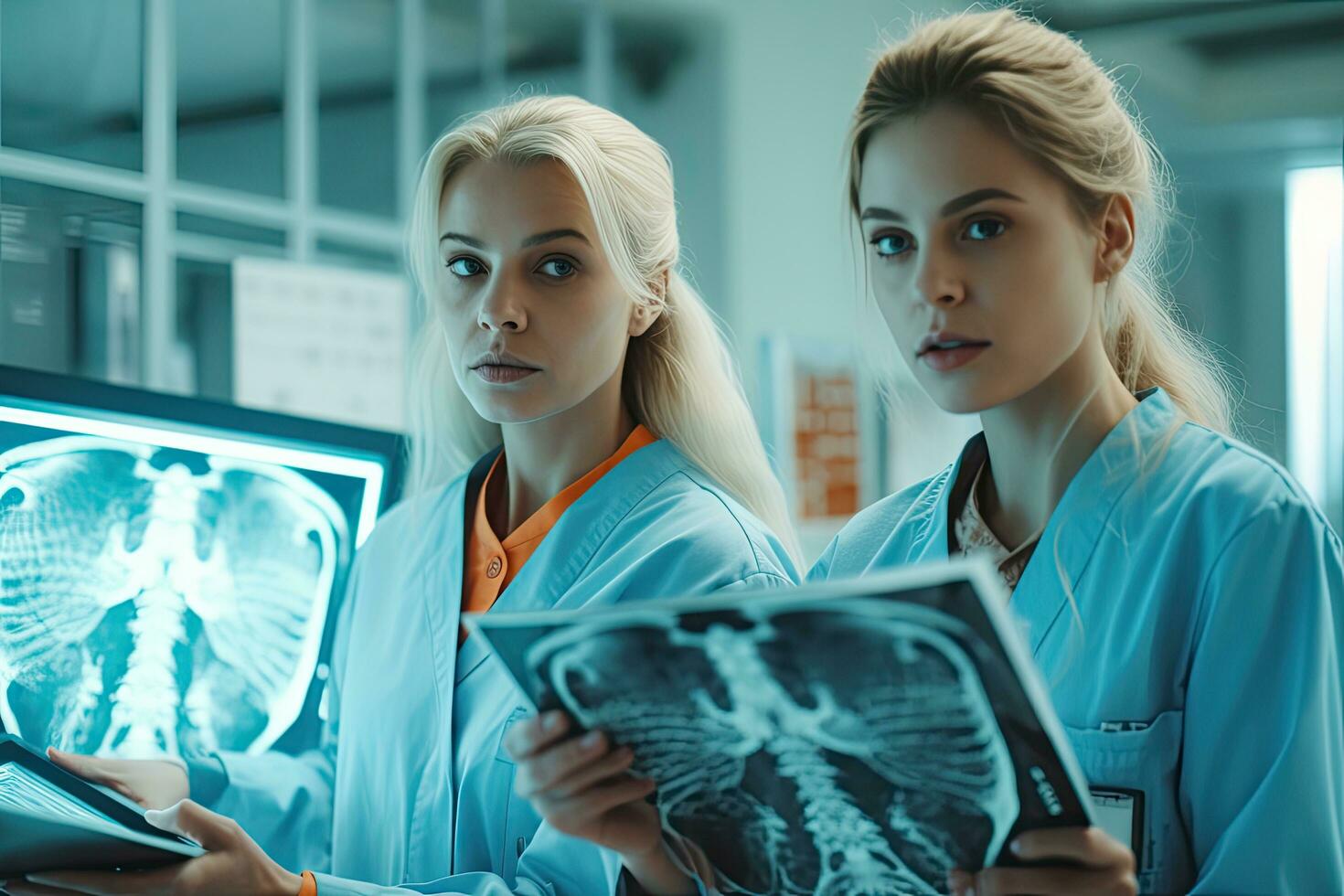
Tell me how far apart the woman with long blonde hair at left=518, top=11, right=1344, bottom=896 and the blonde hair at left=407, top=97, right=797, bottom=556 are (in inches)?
10.5

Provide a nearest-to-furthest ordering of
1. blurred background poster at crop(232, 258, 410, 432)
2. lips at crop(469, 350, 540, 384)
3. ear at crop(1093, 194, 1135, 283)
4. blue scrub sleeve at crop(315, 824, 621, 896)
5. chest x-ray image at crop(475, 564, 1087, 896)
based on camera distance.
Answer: chest x-ray image at crop(475, 564, 1087, 896) → ear at crop(1093, 194, 1135, 283) → blue scrub sleeve at crop(315, 824, 621, 896) → lips at crop(469, 350, 540, 384) → blurred background poster at crop(232, 258, 410, 432)

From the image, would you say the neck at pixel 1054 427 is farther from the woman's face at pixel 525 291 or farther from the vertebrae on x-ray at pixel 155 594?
the vertebrae on x-ray at pixel 155 594

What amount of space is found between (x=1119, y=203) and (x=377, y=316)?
5.26 feet

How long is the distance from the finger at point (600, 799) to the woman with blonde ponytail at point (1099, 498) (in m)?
0.19

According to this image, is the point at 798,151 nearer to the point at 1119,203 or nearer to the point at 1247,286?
the point at 1247,286

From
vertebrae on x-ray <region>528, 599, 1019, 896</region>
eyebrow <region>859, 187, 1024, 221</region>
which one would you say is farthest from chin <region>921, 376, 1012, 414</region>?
vertebrae on x-ray <region>528, 599, 1019, 896</region>

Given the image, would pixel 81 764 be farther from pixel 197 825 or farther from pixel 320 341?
pixel 320 341

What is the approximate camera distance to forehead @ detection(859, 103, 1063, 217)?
Answer: 0.80 meters

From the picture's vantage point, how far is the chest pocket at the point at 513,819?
102 centimetres

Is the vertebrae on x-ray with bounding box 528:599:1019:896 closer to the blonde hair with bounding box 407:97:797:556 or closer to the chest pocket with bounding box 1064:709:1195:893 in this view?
the chest pocket with bounding box 1064:709:1195:893

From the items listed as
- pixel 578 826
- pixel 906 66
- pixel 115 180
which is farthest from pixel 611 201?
pixel 115 180

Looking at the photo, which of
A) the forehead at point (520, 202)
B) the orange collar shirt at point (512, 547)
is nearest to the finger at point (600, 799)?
the orange collar shirt at point (512, 547)

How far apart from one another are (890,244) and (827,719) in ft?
1.05

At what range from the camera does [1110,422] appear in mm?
871
